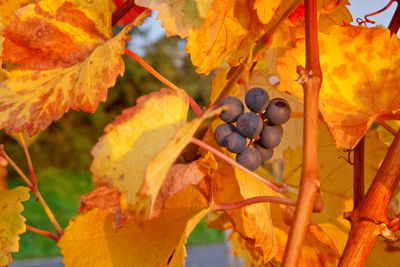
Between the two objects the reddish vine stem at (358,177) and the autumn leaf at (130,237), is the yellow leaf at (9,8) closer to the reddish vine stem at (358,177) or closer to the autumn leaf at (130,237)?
the autumn leaf at (130,237)

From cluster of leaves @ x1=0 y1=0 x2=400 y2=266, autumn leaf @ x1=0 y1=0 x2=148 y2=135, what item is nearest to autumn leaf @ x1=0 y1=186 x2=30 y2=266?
cluster of leaves @ x1=0 y1=0 x2=400 y2=266

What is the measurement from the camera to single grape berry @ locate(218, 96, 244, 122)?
0.35 meters

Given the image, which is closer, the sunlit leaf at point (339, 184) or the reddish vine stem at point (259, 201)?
the reddish vine stem at point (259, 201)

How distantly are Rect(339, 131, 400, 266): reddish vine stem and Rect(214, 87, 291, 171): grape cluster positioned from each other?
9 centimetres

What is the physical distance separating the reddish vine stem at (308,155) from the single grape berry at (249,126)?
0.27 ft

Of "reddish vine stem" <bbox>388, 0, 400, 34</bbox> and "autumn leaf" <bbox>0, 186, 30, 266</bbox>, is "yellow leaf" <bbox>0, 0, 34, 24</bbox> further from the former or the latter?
"reddish vine stem" <bbox>388, 0, 400, 34</bbox>

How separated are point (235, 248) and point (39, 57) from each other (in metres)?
0.34

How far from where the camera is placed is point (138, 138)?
27 centimetres

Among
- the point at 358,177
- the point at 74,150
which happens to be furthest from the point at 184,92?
the point at 74,150

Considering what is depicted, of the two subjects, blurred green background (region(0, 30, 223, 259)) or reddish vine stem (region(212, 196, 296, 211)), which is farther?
blurred green background (region(0, 30, 223, 259))

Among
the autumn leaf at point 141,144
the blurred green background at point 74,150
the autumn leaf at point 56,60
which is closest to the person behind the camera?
the autumn leaf at point 141,144

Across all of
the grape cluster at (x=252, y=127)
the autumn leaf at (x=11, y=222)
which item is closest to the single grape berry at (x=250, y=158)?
the grape cluster at (x=252, y=127)

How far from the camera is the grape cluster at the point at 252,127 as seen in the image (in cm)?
36

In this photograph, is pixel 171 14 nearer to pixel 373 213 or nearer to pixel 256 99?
pixel 256 99
